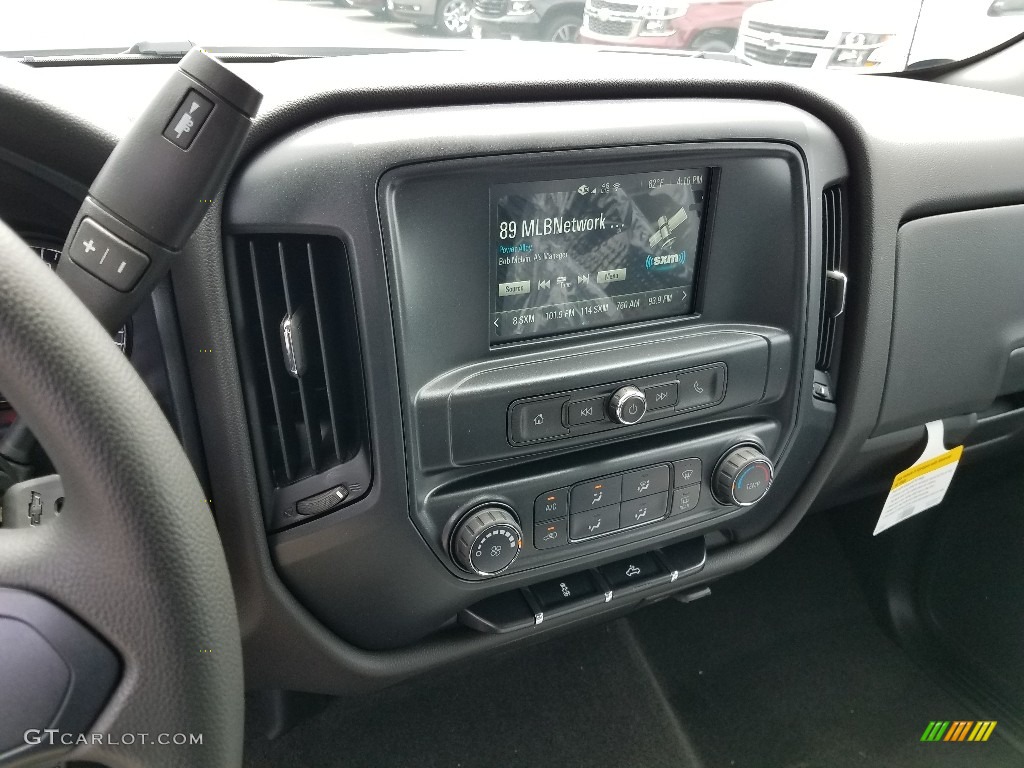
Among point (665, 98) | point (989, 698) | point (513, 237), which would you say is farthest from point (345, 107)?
point (989, 698)

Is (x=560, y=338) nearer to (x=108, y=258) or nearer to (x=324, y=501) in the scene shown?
(x=324, y=501)

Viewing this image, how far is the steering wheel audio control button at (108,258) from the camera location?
594mm

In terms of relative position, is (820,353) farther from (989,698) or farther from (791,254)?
(989,698)

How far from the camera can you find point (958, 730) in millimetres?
1495

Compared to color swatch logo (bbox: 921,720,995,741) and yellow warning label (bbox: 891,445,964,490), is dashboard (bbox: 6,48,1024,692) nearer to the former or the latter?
yellow warning label (bbox: 891,445,964,490)

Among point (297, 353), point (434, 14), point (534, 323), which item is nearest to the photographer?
point (297, 353)

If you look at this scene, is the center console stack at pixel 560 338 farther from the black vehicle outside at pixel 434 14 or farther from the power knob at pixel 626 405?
the black vehicle outside at pixel 434 14

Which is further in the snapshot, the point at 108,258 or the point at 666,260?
the point at 666,260

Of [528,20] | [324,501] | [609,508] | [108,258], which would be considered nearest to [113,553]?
[108,258]

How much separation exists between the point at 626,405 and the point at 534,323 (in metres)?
0.13

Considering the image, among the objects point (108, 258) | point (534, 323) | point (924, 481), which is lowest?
point (924, 481)

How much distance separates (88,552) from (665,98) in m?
0.71

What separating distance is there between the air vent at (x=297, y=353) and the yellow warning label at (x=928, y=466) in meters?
0.89

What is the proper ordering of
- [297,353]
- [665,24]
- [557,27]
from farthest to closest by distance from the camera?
[665,24]
[557,27]
[297,353]
